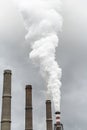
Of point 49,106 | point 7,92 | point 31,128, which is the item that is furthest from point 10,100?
point 49,106

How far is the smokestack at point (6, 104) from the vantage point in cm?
2595

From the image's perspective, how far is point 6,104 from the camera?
1037 inches

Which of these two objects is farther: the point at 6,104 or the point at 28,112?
the point at 28,112

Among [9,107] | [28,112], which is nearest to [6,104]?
[9,107]

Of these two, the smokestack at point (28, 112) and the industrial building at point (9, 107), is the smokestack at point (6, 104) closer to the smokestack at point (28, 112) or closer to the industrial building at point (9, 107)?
the industrial building at point (9, 107)

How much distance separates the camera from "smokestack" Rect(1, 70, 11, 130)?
26.0 meters

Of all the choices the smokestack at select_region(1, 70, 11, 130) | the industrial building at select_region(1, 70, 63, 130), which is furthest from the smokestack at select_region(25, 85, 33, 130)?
the smokestack at select_region(1, 70, 11, 130)

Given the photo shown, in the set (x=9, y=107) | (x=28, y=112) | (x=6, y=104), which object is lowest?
(x=28, y=112)

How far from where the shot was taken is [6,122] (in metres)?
25.9

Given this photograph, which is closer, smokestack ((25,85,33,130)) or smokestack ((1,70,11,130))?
smokestack ((1,70,11,130))

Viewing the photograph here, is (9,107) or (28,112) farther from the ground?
(9,107)

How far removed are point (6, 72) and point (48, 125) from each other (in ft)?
33.0

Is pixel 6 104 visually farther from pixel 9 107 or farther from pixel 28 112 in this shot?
pixel 28 112

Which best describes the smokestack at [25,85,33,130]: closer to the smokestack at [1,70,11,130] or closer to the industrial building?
the industrial building
